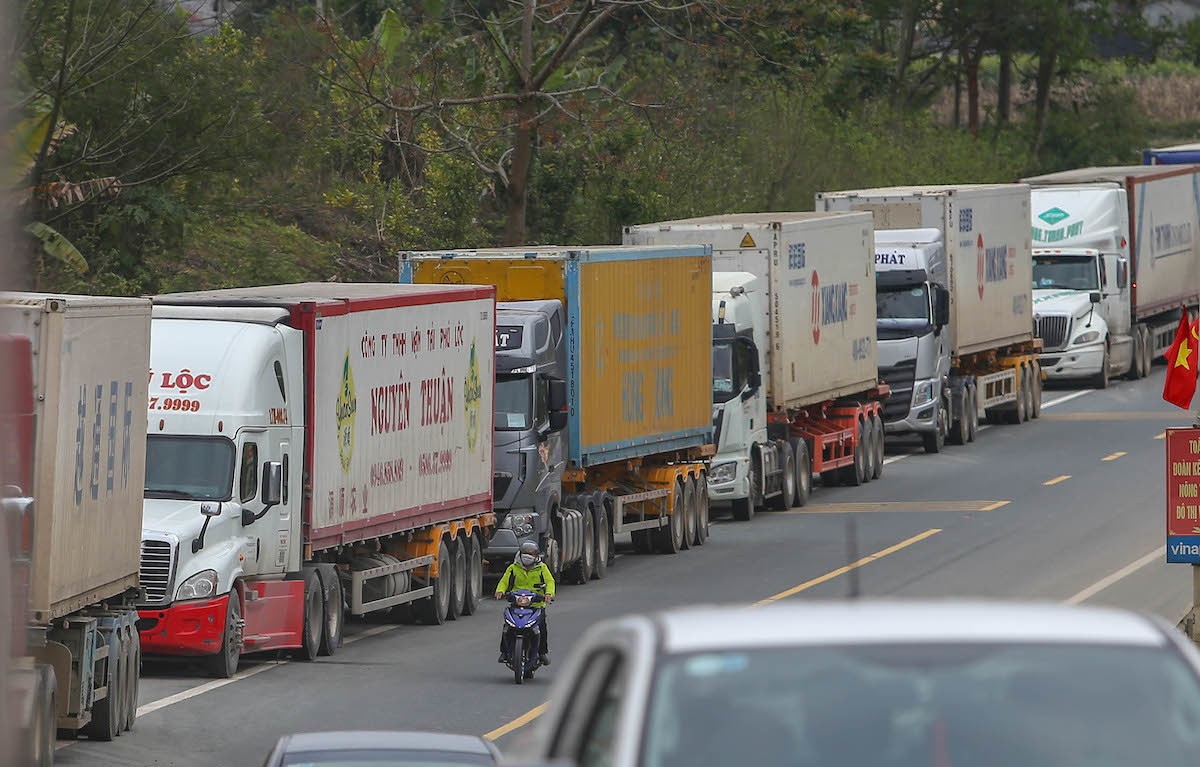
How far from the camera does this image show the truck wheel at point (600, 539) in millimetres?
27891

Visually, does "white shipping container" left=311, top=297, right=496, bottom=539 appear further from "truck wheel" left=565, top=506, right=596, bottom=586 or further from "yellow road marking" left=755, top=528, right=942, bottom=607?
"yellow road marking" left=755, top=528, right=942, bottom=607

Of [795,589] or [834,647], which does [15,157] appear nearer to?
[834,647]

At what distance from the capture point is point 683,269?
98.9 feet

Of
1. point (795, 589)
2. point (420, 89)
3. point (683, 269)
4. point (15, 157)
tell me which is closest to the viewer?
point (15, 157)

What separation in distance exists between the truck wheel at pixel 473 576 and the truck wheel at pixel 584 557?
1.99 meters

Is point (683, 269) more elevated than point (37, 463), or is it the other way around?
point (683, 269)

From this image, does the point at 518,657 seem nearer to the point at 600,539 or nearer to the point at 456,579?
the point at 456,579

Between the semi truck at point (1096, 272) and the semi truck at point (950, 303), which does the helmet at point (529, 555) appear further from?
the semi truck at point (1096, 272)

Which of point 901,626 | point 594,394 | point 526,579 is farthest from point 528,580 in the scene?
point 901,626

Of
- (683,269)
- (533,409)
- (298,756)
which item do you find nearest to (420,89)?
(683,269)

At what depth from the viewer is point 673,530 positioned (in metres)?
30.0

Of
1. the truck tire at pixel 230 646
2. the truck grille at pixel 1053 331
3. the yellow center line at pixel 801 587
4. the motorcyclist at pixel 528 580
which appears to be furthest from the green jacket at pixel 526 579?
the truck grille at pixel 1053 331

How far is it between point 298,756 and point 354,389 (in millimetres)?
13111

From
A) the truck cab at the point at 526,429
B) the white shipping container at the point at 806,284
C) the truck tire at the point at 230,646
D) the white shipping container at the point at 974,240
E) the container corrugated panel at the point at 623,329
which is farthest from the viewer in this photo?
the white shipping container at the point at 974,240
